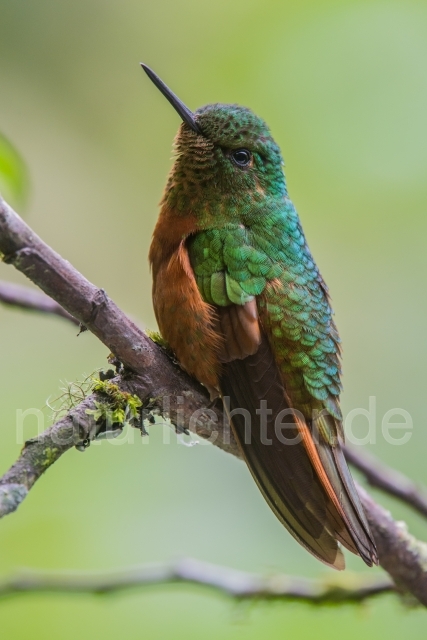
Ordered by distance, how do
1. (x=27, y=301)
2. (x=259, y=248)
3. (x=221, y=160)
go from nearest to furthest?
(x=259, y=248) → (x=27, y=301) → (x=221, y=160)

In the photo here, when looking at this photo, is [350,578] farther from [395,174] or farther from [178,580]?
[395,174]

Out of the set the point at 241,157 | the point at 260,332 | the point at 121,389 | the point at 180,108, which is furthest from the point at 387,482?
the point at 180,108

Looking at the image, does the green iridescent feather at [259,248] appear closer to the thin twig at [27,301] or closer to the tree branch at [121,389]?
the tree branch at [121,389]

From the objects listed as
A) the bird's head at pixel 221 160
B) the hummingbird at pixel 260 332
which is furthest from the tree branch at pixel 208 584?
the bird's head at pixel 221 160

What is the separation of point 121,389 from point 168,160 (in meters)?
4.94

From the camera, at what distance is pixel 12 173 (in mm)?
2275

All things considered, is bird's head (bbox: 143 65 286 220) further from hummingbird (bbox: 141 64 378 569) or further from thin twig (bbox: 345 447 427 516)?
thin twig (bbox: 345 447 427 516)

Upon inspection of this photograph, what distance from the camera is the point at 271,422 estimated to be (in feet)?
8.79

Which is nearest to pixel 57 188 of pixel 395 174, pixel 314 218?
pixel 314 218

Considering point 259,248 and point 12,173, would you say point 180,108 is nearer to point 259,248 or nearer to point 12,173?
point 259,248

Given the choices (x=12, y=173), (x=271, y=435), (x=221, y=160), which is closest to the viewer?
(x=12, y=173)

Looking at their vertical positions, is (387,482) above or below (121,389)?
above

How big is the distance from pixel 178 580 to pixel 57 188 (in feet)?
16.6

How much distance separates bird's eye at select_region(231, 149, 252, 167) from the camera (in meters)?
3.13
